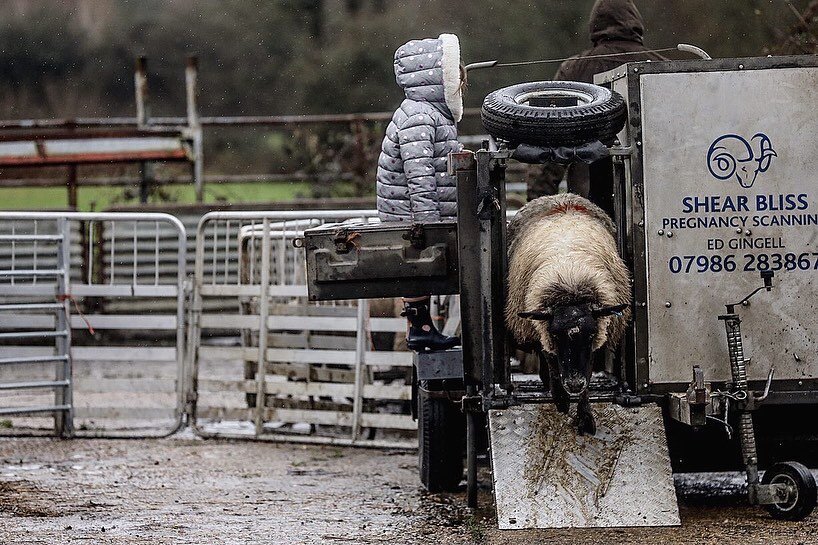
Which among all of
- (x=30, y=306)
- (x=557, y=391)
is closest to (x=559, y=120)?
(x=557, y=391)

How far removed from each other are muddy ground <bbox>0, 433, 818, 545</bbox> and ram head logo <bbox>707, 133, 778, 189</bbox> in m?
1.70

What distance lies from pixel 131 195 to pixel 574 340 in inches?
527

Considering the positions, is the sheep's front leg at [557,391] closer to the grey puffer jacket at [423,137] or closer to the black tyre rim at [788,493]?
the black tyre rim at [788,493]

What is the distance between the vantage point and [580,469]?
6316 millimetres

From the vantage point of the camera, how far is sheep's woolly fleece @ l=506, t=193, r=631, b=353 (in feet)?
19.9

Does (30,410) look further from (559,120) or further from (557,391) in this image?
(559,120)

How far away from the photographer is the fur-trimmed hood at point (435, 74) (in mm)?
7234

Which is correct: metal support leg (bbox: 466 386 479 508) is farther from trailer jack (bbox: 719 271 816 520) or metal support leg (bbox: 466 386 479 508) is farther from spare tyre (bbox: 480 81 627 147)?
spare tyre (bbox: 480 81 627 147)

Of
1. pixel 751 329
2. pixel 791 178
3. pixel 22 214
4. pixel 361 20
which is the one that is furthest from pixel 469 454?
pixel 361 20

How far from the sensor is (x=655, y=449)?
6.38m

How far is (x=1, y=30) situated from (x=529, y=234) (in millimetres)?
20856

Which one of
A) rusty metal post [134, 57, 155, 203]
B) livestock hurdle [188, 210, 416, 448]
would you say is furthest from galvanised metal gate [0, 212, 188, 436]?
rusty metal post [134, 57, 155, 203]

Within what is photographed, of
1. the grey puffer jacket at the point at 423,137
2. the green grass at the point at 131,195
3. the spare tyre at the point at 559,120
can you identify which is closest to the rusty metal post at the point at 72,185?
the green grass at the point at 131,195

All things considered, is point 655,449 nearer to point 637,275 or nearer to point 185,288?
point 637,275
